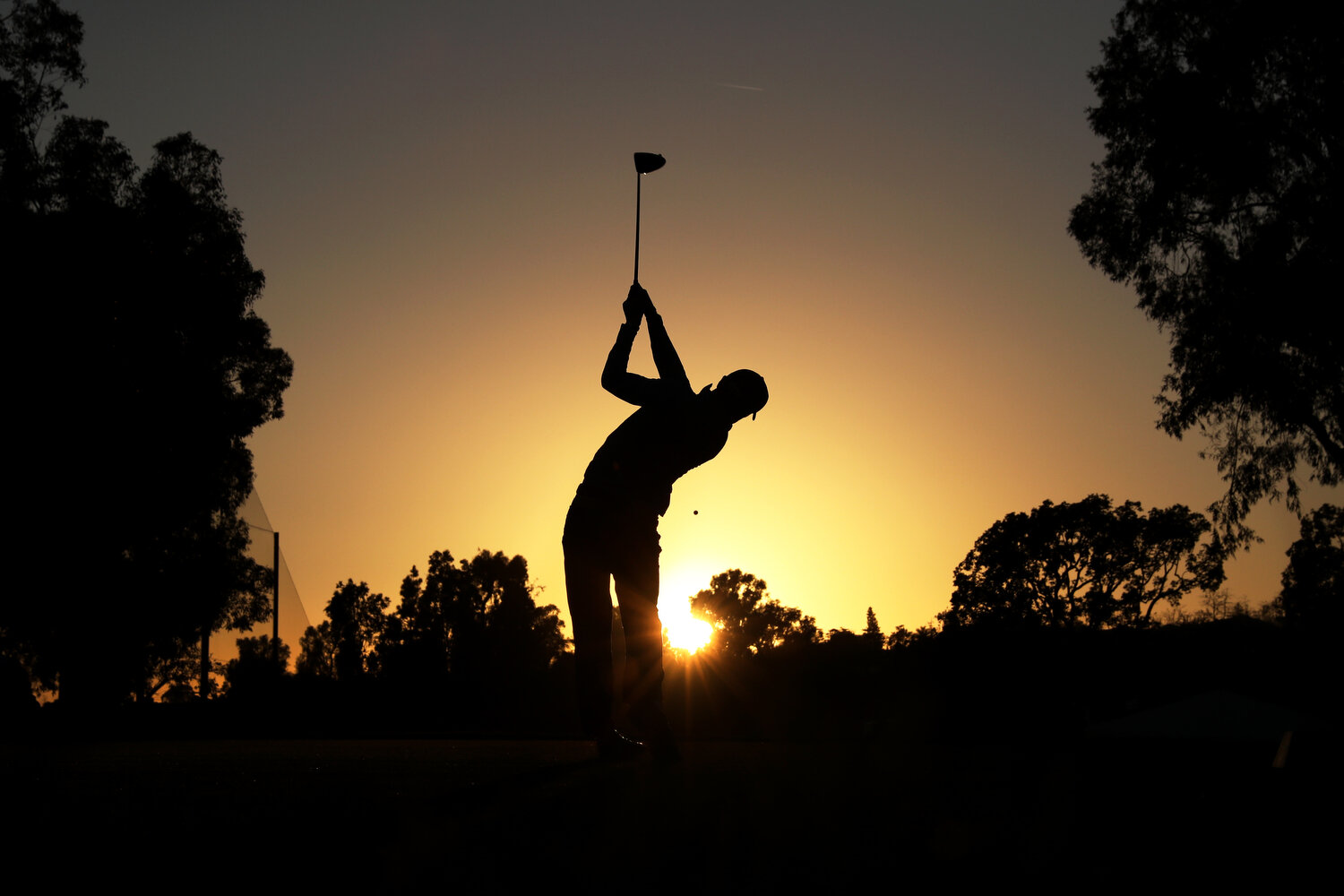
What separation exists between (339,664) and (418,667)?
137ft

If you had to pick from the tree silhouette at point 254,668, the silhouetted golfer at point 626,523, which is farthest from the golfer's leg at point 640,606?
the tree silhouette at point 254,668

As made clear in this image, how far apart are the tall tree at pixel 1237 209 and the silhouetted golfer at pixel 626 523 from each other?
653 inches

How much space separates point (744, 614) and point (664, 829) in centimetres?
9766

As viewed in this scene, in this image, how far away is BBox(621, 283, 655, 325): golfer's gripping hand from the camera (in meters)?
5.84

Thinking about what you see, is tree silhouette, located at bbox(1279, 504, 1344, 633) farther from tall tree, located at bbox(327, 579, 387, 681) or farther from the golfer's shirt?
tall tree, located at bbox(327, 579, 387, 681)

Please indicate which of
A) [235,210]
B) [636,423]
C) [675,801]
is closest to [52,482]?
[235,210]

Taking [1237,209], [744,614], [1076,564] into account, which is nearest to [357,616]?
[744,614]

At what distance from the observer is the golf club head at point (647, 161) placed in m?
8.39

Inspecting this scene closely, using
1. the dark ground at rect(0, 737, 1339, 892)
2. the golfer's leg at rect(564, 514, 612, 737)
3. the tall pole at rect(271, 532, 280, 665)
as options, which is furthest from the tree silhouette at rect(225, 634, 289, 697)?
the dark ground at rect(0, 737, 1339, 892)

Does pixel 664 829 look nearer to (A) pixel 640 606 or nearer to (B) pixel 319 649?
(A) pixel 640 606

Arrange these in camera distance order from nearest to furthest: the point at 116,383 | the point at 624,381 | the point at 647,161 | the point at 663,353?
the point at 624,381 < the point at 663,353 < the point at 647,161 < the point at 116,383

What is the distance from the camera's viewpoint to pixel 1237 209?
19.5 meters

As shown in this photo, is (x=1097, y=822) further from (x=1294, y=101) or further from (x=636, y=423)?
(x=1294, y=101)

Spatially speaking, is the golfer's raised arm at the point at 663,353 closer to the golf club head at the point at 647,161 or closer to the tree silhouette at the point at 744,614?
A: the golf club head at the point at 647,161
